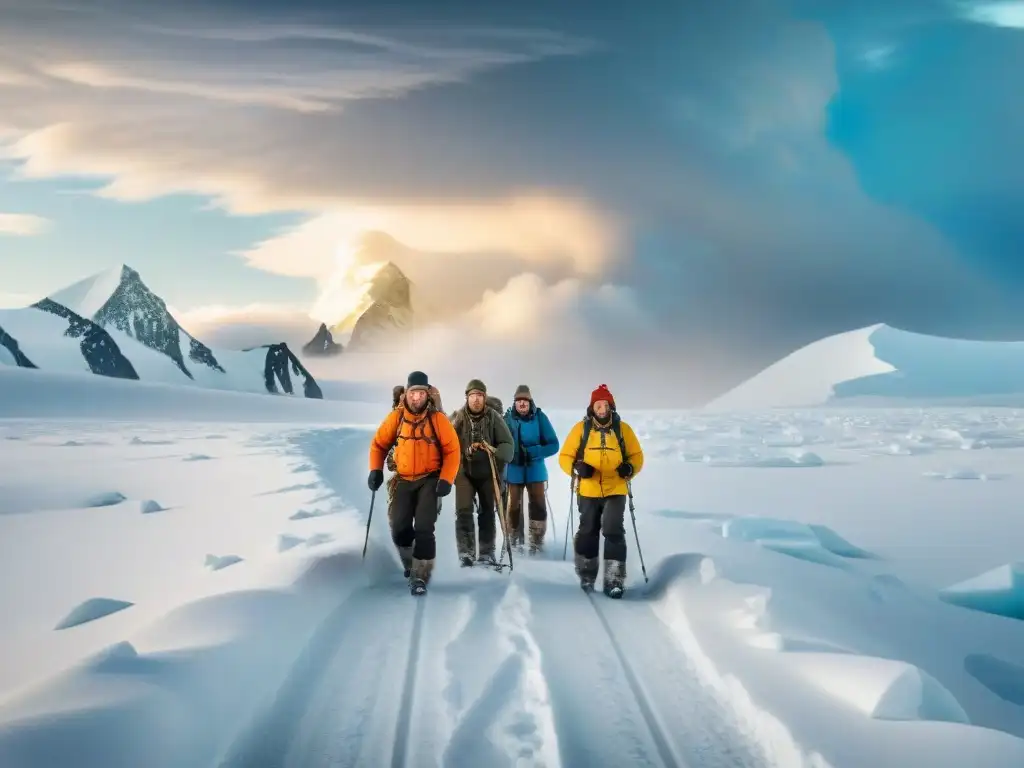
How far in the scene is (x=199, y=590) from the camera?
6.97 metres

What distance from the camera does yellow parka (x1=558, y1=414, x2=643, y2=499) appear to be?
23.6 feet

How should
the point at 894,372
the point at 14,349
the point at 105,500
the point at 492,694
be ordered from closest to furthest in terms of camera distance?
the point at 492,694, the point at 105,500, the point at 14,349, the point at 894,372

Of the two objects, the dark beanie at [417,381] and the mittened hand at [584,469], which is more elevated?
the dark beanie at [417,381]

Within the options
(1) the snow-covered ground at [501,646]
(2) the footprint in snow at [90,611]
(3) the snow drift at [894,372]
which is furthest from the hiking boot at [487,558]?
(3) the snow drift at [894,372]

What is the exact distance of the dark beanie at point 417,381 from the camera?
7.09 m

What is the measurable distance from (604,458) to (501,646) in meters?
2.36

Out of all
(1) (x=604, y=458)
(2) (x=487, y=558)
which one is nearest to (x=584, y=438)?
(1) (x=604, y=458)

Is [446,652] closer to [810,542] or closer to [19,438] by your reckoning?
[810,542]

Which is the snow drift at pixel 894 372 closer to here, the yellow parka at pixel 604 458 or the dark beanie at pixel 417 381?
the yellow parka at pixel 604 458

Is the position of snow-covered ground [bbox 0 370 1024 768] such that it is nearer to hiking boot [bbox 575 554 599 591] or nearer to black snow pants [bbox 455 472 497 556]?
hiking boot [bbox 575 554 599 591]

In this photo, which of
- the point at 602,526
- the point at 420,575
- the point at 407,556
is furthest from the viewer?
the point at 407,556

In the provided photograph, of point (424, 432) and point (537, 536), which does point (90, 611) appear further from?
point (537, 536)

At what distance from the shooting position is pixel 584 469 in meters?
7.15

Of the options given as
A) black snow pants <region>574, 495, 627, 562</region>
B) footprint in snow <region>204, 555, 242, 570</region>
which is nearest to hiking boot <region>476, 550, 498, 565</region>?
black snow pants <region>574, 495, 627, 562</region>
